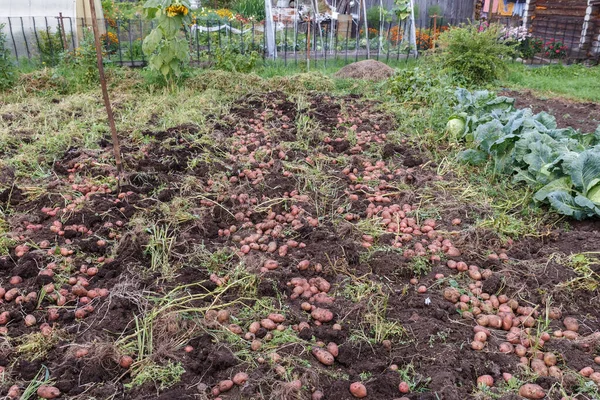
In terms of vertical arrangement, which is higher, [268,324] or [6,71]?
[6,71]

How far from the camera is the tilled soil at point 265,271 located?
218 cm

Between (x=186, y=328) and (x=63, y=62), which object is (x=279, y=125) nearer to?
(x=186, y=328)

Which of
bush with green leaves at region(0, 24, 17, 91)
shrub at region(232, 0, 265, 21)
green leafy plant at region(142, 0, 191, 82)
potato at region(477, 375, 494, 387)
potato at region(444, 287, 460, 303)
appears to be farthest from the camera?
shrub at region(232, 0, 265, 21)

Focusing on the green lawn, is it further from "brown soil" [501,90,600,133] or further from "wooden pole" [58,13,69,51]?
"wooden pole" [58,13,69,51]

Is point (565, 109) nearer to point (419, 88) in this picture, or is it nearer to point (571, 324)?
point (419, 88)

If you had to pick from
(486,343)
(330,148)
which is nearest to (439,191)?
(330,148)

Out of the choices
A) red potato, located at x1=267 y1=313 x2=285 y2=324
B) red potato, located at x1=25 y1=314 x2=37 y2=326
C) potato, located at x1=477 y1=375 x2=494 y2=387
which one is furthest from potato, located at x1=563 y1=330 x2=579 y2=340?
red potato, located at x1=25 y1=314 x2=37 y2=326

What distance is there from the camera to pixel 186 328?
242cm

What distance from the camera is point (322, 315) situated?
8.27 feet

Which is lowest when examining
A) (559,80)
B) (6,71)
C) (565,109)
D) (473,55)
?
(565,109)

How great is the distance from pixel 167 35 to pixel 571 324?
6143 millimetres

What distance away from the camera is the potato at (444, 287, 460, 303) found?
2693 millimetres

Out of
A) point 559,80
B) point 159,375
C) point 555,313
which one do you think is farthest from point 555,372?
point 559,80

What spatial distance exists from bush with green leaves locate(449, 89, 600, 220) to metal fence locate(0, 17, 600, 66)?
436cm
